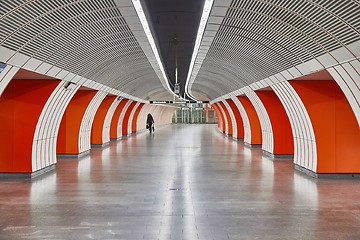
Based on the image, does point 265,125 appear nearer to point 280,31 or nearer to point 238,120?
point 238,120

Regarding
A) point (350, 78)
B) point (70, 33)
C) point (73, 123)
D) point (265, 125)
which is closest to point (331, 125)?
point (350, 78)

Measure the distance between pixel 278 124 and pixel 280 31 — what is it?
9877 mm

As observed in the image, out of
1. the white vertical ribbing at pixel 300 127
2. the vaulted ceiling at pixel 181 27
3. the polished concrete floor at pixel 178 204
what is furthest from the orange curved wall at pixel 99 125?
the white vertical ribbing at pixel 300 127

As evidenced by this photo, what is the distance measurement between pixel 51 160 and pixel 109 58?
421cm

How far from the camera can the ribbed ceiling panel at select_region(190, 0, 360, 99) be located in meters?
7.91

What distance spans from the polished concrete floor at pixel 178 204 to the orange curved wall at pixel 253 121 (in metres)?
10.0

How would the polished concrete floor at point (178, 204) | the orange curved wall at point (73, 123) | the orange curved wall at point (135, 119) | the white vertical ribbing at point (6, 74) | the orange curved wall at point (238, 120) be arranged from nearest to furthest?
1. the polished concrete floor at point (178, 204)
2. the white vertical ribbing at point (6, 74)
3. the orange curved wall at point (73, 123)
4. the orange curved wall at point (238, 120)
5. the orange curved wall at point (135, 119)

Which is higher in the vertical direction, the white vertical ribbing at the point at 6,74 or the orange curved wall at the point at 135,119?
the white vertical ribbing at the point at 6,74

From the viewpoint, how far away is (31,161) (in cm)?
1350

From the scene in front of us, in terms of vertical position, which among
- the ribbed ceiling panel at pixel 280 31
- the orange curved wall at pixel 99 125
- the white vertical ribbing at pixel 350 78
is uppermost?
the ribbed ceiling panel at pixel 280 31

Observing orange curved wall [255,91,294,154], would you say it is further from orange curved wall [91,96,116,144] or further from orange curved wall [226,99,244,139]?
orange curved wall [226,99,244,139]

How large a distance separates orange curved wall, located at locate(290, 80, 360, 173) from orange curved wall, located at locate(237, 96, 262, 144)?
38.8ft

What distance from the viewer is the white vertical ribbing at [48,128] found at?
1397 cm

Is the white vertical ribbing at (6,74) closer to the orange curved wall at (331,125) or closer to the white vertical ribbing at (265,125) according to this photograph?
the orange curved wall at (331,125)
